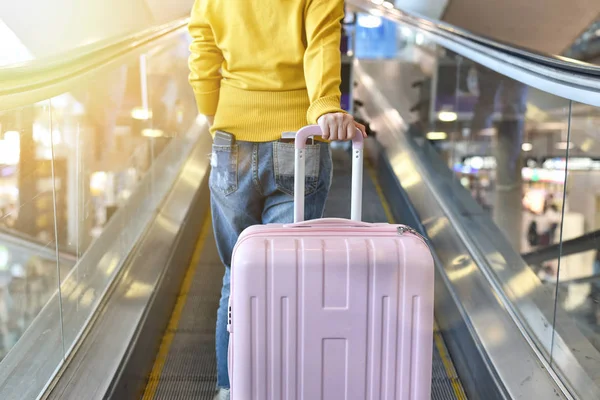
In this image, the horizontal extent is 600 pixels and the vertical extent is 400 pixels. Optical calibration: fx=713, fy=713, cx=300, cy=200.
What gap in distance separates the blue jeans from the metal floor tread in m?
0.97

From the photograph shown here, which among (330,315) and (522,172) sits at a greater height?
(330,315)

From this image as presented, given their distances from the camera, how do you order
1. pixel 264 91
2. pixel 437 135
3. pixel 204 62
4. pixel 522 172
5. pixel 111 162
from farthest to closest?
pixel 522 172
pixel 437 135
pixel 111 162
pixel 204 62
pixel 264 91

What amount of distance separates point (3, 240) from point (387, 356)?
3.83 feet

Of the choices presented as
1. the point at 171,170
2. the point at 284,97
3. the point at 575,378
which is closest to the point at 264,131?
the point at 284,97

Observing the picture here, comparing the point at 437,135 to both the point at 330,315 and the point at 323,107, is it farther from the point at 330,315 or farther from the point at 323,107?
the point at 330,315

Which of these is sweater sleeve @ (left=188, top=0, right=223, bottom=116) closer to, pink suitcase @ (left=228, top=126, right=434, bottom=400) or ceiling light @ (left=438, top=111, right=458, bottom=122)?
pink suitcase @ (left=228, top=126, right=434, bottom=400)

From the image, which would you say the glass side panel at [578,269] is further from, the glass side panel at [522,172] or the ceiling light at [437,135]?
the ceiling light at [437,135]

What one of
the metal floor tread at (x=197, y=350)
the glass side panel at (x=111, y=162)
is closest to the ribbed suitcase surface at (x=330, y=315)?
the glass side panel at (x=111, y=162)

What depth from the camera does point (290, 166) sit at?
7.71 feet

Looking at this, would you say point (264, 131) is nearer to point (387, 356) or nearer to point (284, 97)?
point (284, 97)

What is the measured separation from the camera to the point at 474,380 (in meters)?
2.99

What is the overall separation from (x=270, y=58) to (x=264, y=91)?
113mm

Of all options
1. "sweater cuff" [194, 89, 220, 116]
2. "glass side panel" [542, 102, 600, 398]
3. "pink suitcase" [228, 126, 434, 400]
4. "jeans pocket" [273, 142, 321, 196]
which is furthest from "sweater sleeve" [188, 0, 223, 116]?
"glass side panel" [542, 102, 600, 398]

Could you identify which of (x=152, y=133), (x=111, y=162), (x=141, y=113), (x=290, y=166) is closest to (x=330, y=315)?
(x=290, y=166)
